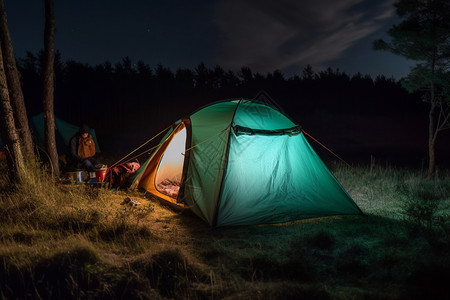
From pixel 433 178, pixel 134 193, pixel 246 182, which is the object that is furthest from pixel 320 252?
pixel 433 178

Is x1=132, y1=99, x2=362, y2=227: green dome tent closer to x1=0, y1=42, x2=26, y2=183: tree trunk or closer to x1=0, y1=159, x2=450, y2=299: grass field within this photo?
x1=0, y1=159, x2=450, y2=299: grass field

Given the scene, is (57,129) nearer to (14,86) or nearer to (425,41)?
(14,86)

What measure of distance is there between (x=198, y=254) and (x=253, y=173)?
1925mm

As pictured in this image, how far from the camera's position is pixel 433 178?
348 inches

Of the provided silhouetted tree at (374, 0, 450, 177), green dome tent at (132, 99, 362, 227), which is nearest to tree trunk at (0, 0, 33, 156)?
green dome tent at (132, 99, 362, 227)

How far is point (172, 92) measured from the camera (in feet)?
98.8

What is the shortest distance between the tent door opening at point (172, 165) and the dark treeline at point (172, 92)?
710 inches

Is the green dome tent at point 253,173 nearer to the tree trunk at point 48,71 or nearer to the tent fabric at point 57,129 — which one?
the tree trunk at point 48,71

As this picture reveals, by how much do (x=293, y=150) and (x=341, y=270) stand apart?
2.60 meters

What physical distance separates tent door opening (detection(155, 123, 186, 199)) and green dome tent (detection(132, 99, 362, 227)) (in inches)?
47.1

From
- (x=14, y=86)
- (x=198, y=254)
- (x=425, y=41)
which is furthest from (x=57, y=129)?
(x=425, y=41)

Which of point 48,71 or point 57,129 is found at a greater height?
point 48,71

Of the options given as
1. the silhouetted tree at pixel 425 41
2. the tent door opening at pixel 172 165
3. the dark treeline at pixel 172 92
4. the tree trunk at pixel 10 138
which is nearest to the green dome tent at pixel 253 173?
the tent door opening at pixel 172 165

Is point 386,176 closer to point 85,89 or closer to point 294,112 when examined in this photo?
point 294,112
